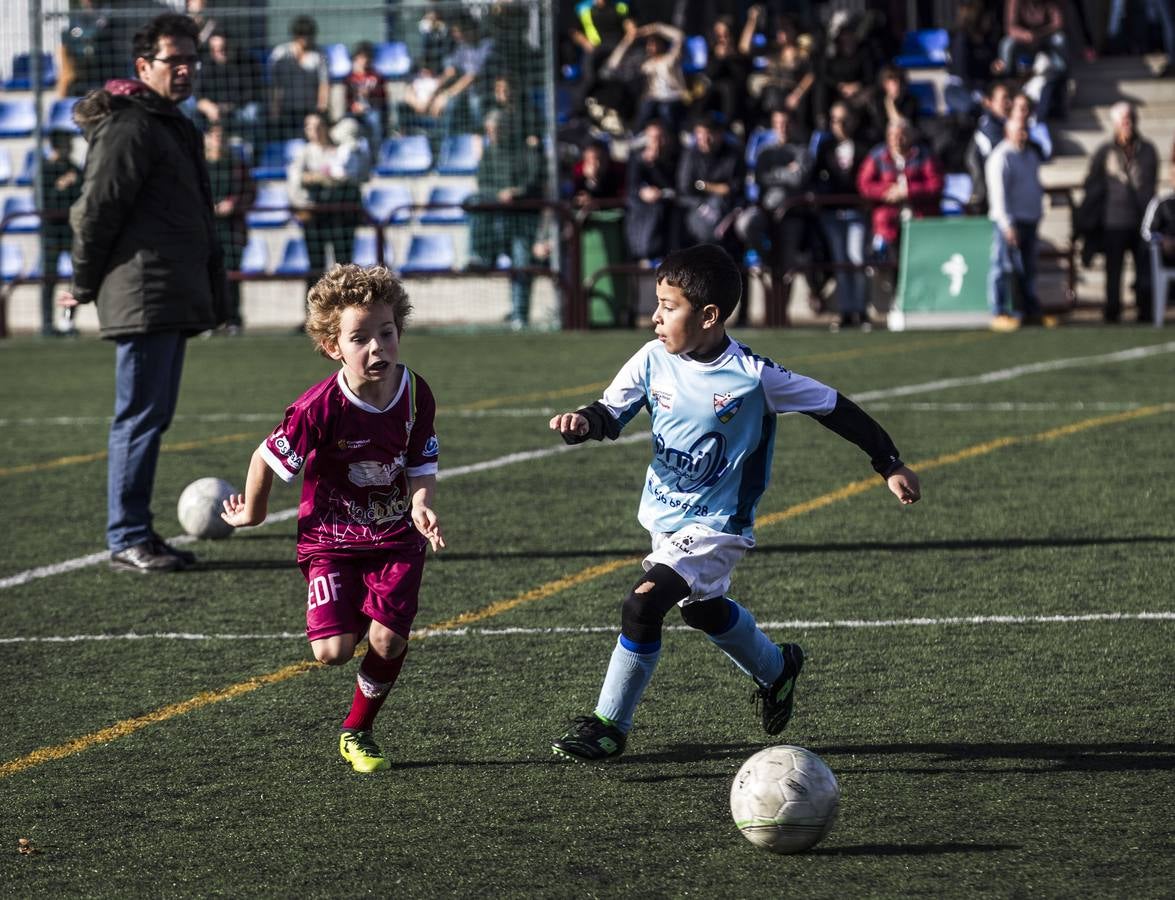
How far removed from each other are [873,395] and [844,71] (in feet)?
32.0

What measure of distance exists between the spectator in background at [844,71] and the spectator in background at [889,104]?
18 centimetres

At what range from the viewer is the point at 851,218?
2005cm

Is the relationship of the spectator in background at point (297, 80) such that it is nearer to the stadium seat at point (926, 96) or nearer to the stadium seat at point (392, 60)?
the stadium seat at point (392, 60)

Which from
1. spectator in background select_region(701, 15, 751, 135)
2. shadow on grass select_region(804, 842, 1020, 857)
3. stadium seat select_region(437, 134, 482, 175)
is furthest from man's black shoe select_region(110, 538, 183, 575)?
spectator in background select_region(701, 15, 751, 135)

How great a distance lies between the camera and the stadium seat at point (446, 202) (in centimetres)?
2109

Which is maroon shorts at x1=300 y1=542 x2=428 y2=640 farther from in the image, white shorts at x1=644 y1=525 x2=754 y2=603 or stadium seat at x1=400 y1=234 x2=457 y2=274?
stadium seat at x1=400 y1=234 x2=457 y2=274

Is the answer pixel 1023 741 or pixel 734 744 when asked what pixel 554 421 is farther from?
pixel 1023 741

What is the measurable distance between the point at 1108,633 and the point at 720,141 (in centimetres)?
1400

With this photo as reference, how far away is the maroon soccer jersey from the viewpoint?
→ 16.9 ft

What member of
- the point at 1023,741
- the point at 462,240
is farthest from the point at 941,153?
the point at 1023,741

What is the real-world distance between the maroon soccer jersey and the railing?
47.0 feet

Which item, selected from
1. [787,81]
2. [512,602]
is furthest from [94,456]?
[787,81]

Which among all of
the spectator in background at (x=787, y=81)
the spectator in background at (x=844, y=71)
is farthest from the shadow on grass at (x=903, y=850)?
the spectator in background at (x=787, y=81)

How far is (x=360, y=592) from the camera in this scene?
5.24m
